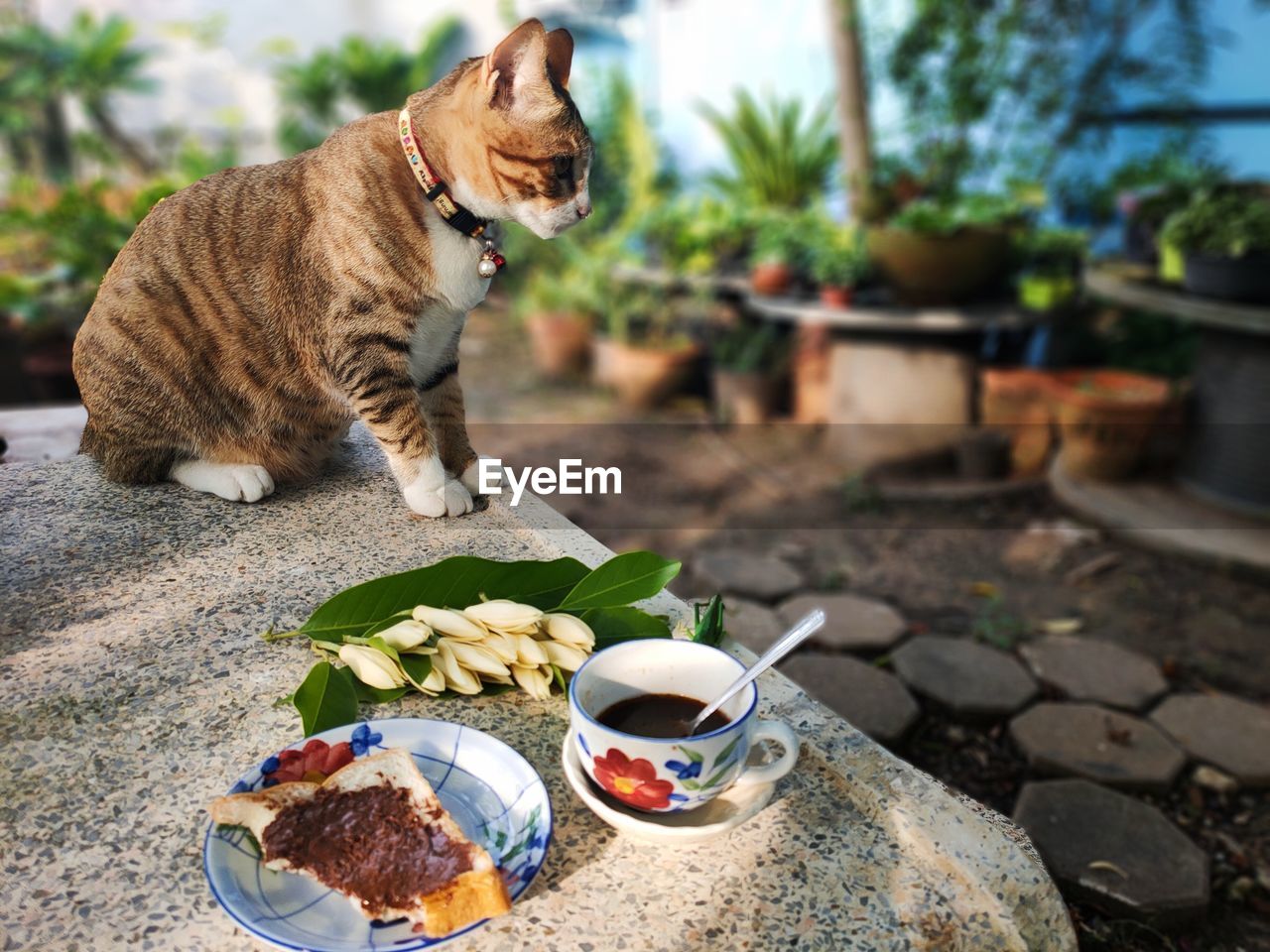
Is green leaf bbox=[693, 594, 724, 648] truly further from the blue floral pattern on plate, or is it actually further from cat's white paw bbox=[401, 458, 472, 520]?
cat's white paw bbox=[401, 458, 472, 520]

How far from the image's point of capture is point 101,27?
766 centimetres

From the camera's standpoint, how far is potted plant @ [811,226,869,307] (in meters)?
4.90

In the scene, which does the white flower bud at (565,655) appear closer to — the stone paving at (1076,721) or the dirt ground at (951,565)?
the dirt ground at (951,565)

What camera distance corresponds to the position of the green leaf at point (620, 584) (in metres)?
1.23

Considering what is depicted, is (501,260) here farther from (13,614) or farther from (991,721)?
(991,721)

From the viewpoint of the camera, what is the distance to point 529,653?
1.18 m

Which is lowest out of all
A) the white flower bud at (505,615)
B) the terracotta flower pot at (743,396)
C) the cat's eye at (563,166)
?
the terracotta flower pot at (743,396)

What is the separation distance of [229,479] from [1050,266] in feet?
14.7

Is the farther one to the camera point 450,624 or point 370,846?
point 450,624

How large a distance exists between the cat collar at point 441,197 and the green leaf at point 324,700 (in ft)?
1.96

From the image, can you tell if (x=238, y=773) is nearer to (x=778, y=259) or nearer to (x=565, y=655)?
(x=565, y=655)

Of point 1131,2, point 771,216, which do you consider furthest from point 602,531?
point 1131,2

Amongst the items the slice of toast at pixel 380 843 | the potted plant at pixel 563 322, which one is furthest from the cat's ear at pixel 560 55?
the potted plant at pixel 563 322

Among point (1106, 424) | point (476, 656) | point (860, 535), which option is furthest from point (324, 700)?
point (1106, 424)
